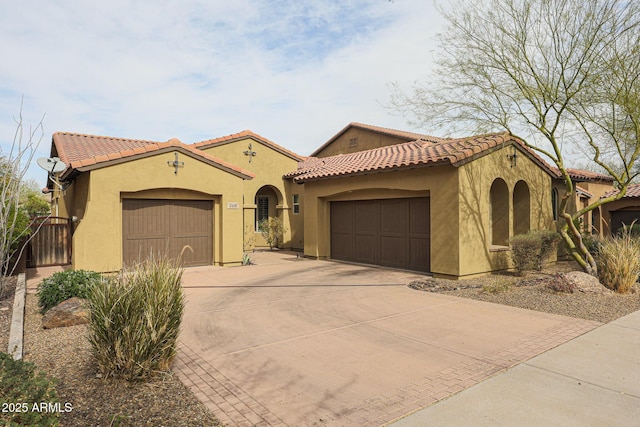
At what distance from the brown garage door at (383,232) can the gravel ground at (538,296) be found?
193cm

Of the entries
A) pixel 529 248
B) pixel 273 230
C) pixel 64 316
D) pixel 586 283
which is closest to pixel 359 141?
pixel 273 230

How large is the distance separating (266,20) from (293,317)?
21.4 feet

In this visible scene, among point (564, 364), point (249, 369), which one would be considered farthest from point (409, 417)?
point (564, 364)

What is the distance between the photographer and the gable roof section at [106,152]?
11812mm

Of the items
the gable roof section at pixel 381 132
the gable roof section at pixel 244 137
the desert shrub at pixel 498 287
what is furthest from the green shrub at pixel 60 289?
the gable roof section at pixel 381 132

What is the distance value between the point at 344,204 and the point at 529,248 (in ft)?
21.8

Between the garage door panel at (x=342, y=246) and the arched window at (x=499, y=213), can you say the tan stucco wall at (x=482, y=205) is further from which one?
the garage door panel at (x=342, y=246)

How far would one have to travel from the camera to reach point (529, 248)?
1166 centimetres

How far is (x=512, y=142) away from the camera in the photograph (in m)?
12.9

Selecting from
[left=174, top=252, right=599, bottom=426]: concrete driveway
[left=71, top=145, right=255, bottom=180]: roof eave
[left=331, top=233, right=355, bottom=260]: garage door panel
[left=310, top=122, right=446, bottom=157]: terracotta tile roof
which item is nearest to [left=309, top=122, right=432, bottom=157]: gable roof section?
[left=310, top=122, right=446, bottom=157]: terracotta tile roof

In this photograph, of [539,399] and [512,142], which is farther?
[512,142]

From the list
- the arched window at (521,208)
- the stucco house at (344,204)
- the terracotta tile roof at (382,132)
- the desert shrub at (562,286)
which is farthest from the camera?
the terracotta tile roof at (382,132)

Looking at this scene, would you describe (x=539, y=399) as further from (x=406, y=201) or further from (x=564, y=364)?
(x=406, y=201)

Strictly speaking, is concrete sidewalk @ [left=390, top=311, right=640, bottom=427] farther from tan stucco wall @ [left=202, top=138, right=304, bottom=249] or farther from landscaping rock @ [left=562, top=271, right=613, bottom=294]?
tan stucco wall @ [left=202, top=138, right=304, bottom=249]
